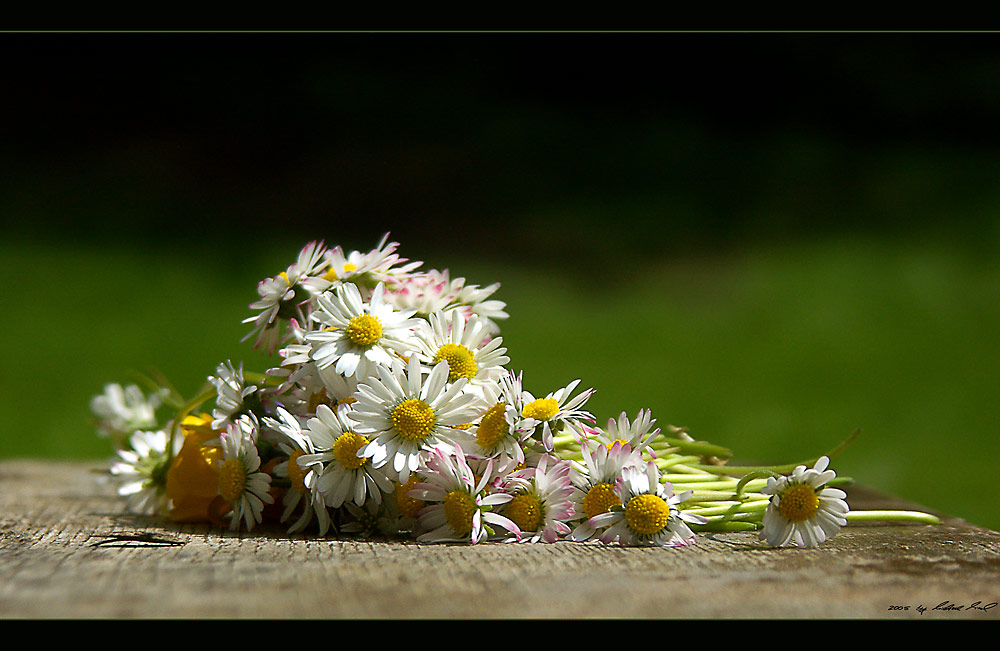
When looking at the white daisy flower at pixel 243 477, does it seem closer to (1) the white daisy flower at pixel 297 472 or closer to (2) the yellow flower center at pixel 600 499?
(1) the white daisy flower at pixel 297 472

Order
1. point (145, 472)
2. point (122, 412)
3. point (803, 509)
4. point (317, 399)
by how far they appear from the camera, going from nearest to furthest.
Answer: point (803, 509), point (317, 399), point (145, 472), point (122, 412)

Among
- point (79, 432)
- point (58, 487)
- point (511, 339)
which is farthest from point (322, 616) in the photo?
point (511, 339)

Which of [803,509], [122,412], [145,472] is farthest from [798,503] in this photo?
[122,412]

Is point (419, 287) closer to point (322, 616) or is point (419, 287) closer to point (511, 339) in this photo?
point (322, 616)

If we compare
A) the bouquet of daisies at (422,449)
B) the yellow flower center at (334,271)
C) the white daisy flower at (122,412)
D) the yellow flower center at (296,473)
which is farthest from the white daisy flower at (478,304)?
the white daisy flower at (122,412)

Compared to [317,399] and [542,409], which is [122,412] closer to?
[317,399]

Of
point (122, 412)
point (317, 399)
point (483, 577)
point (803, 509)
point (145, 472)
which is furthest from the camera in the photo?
point (122, 412)
